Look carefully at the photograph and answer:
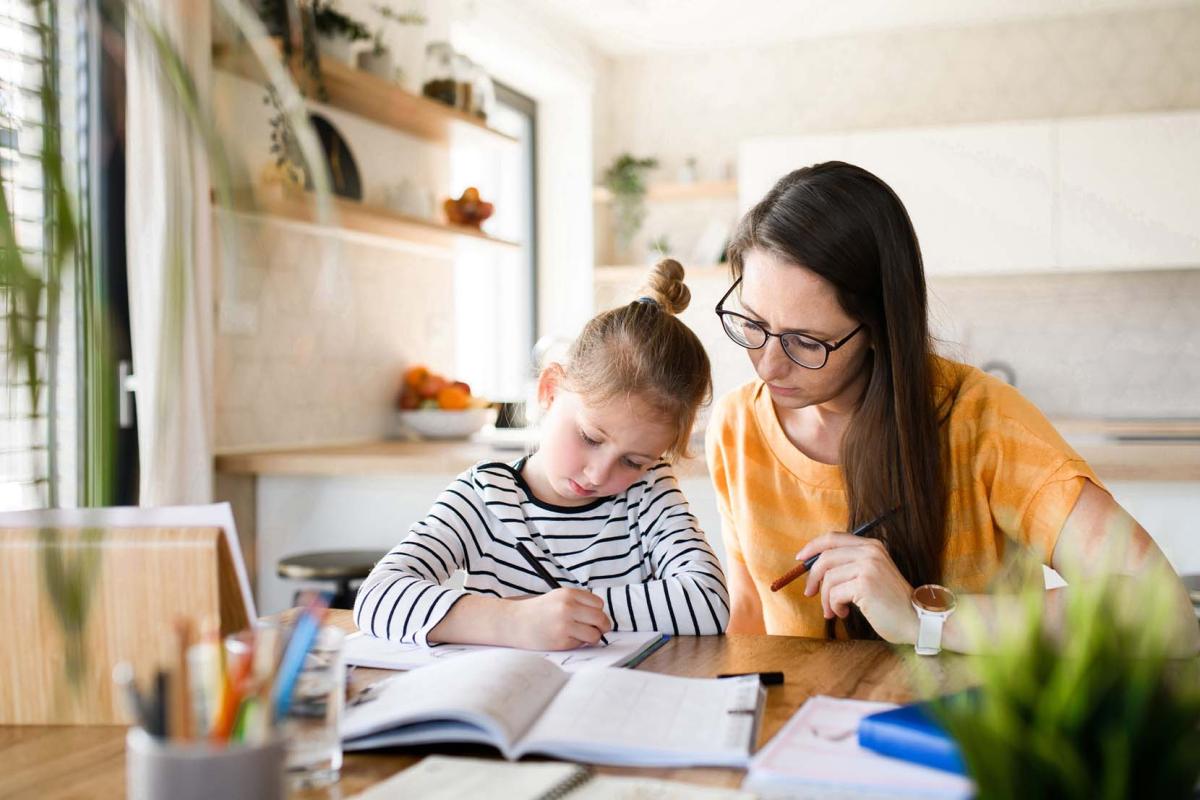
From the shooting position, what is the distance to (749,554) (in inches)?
66.3

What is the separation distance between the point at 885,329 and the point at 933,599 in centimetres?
40

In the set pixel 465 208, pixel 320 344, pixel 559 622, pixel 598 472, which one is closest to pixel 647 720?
pixel 559 622

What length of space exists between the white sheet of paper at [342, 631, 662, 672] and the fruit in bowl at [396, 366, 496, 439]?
2.41m

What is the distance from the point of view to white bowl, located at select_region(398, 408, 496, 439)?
3713 mm

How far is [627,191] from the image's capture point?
17.6ft

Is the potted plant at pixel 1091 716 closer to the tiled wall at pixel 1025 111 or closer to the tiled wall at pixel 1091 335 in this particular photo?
the tiled wall at pixel 1025 111

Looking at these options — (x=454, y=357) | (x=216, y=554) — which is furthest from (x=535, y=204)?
(x=216, y=554)

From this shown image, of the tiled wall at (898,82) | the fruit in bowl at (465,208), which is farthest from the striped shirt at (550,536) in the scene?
the tiled wall at (898,82)

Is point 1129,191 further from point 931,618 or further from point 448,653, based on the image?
point 448,653

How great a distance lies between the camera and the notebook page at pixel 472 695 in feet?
2.85

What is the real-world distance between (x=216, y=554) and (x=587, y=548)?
2.30 ft

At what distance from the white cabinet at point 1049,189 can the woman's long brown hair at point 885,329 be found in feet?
10.3

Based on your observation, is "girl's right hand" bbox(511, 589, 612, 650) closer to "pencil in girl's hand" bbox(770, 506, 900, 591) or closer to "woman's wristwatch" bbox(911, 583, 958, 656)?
"pencil in girl's hand" bbox(770, 506, 900, 591)

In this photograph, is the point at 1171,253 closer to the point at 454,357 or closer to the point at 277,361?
the point at 454,357
